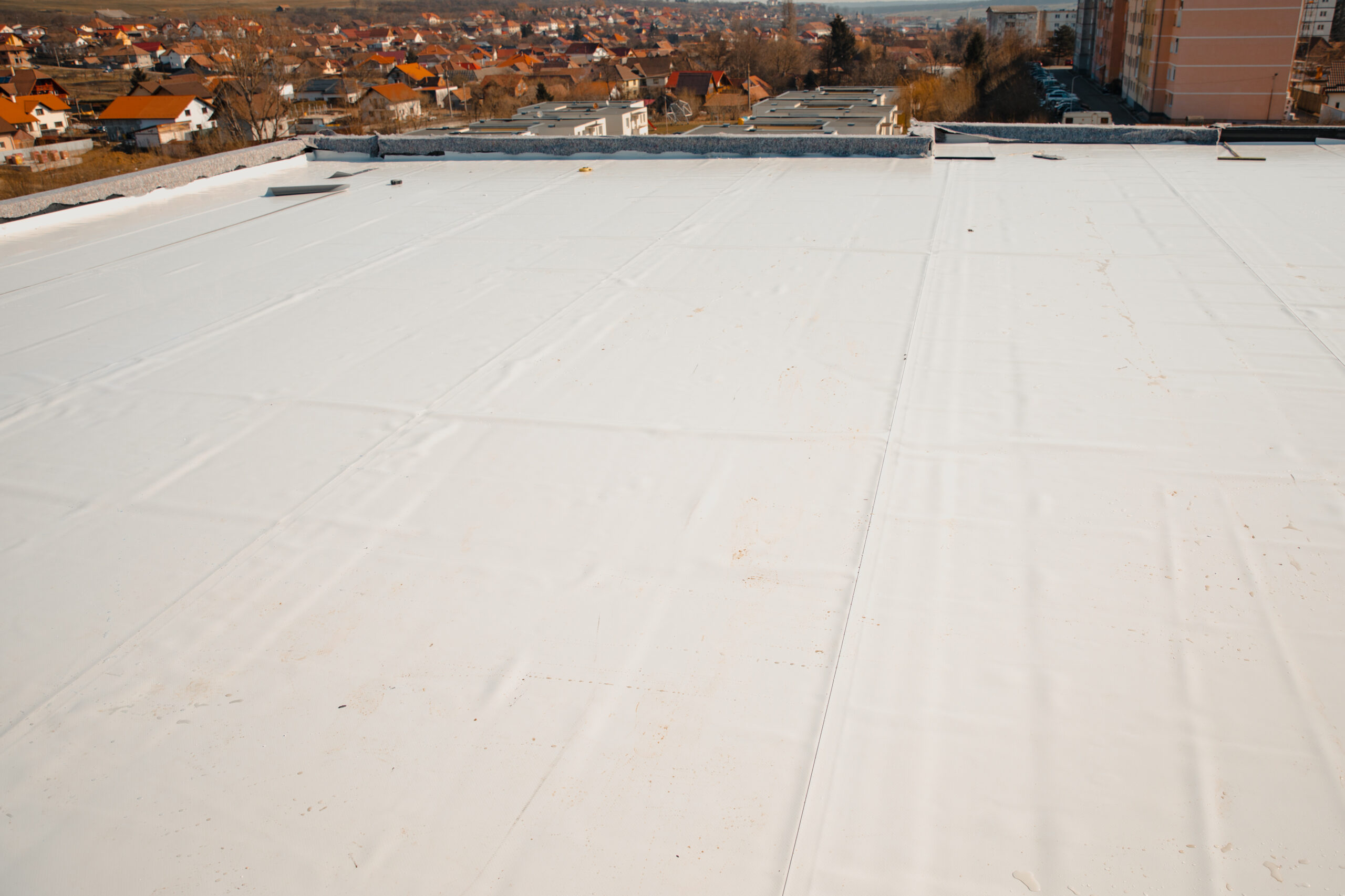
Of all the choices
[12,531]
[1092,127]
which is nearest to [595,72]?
[1092,127]

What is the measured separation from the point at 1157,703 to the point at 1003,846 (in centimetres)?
71

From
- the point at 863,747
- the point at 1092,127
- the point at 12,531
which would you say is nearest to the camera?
the point at 863,747

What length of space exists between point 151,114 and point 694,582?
191ft

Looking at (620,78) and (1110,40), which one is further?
(620,78)

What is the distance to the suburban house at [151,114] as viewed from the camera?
4844cm

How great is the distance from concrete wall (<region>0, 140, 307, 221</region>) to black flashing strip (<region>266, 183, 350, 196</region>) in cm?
131

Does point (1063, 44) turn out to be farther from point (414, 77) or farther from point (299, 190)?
point (299, 190)

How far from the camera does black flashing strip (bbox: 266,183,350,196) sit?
10016mm

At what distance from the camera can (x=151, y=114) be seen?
159 feet

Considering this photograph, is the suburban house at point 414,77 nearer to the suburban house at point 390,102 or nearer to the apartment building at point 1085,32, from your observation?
the suburban house at point 390,102

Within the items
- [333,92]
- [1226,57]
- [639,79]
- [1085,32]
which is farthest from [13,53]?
[1226,57]

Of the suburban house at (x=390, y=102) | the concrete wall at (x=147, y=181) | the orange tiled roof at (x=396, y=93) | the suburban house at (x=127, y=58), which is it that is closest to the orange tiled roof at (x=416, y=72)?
the orange tiled roof at (x=396, y=93)

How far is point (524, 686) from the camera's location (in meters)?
2.52

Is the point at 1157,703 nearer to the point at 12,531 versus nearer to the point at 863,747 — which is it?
the point at 863,747
